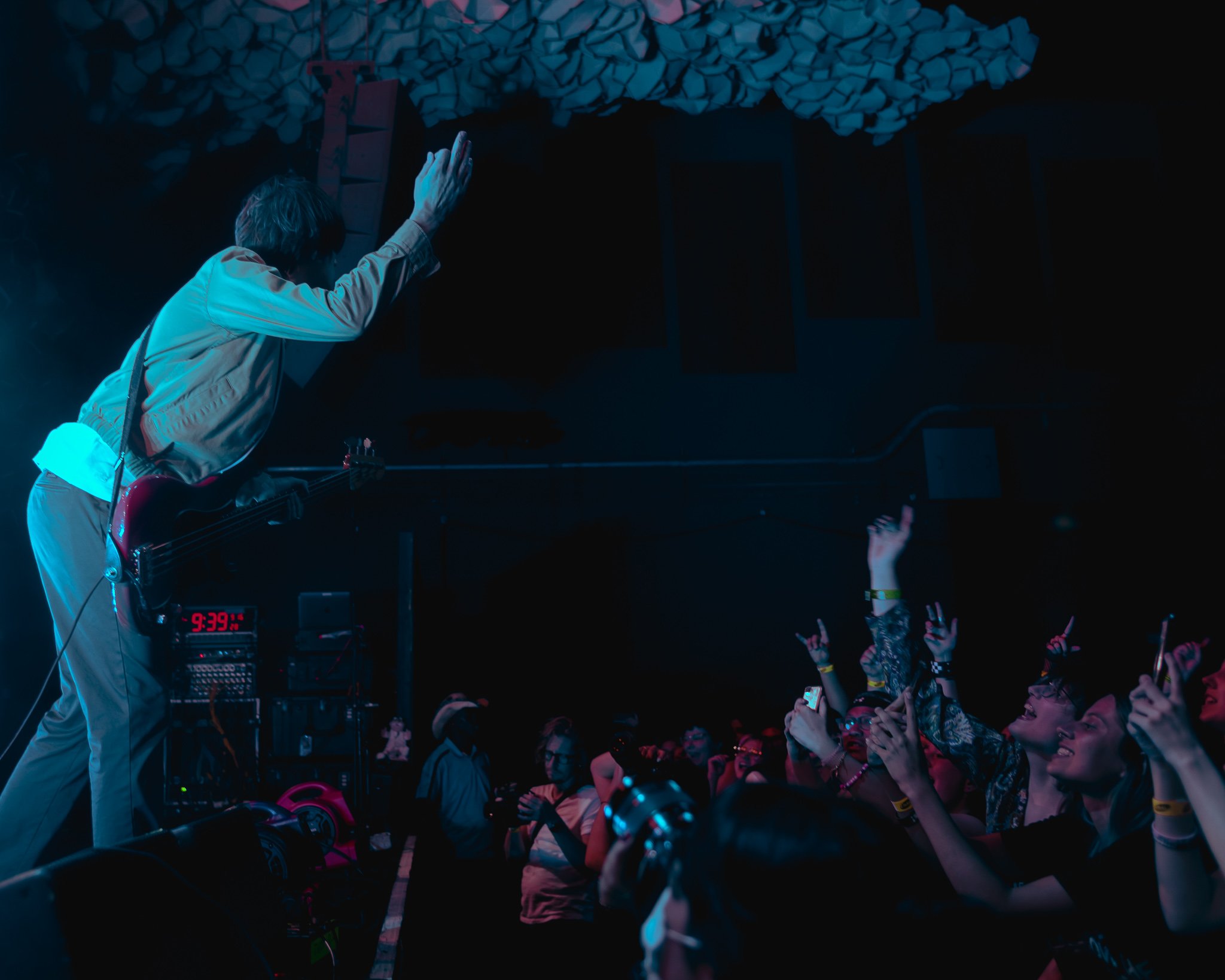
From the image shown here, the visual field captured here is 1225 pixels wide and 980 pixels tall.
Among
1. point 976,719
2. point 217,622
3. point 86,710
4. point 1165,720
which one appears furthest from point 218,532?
point 217,622

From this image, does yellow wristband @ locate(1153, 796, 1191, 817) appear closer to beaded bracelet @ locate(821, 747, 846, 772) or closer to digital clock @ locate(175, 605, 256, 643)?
beaded bracelet @ locate(821, 747, 846, 772)

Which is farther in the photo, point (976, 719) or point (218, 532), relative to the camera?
point (976, 719)

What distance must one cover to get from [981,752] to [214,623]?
13.7 feet

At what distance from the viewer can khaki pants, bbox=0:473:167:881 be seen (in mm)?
1835

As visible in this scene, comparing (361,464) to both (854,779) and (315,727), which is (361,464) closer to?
(854,779)

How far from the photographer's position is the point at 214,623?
5.21 meters

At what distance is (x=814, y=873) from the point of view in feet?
3.36

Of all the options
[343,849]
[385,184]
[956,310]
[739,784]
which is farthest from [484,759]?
[956,310]

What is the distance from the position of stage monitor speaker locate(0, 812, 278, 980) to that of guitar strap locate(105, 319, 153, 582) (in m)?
0.60

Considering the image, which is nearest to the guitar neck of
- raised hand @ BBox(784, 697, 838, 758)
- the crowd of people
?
the crowd of people

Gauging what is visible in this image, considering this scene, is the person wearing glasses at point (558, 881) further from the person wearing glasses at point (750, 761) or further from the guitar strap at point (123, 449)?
the guitar strap at point (123, 449)

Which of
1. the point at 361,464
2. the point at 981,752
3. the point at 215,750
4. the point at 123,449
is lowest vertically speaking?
the point at 215,750

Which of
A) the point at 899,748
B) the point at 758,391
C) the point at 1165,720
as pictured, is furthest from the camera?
the point at 758,391

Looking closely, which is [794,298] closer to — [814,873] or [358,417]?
[358,417]
